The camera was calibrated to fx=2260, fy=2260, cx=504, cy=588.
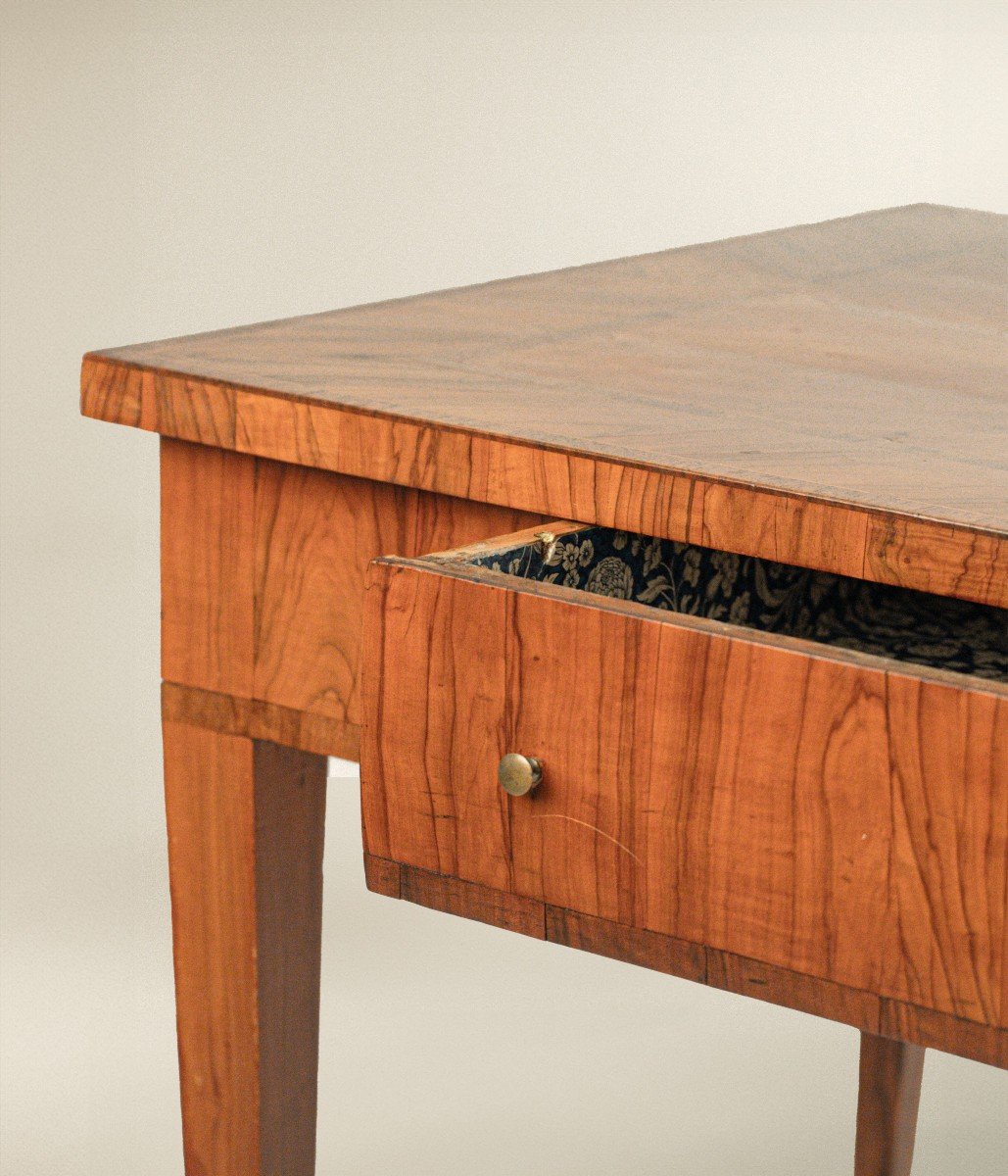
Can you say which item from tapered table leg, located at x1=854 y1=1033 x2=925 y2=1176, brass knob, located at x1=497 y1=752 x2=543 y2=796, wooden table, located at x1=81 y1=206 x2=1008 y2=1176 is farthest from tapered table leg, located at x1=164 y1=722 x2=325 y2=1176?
tapered table leg, located at x1=854 y1=1033 x2=925 y2=1176

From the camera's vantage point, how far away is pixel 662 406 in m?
1.12

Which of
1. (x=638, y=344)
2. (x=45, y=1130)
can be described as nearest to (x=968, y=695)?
(x=638, y=344)

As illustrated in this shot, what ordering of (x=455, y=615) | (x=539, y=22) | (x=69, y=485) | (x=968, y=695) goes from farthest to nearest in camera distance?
1. (x=539, y=22)
2. (x=69, y=485)
3. (x=455, y=615)
4. (x=968, y=695)

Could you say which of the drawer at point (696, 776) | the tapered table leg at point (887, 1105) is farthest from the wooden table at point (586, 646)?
the tapered table leg at point (887, 1105)

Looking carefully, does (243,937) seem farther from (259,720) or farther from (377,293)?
(377,293)

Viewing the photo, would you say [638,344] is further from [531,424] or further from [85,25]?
[85,25]

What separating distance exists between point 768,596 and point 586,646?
16.3 inches

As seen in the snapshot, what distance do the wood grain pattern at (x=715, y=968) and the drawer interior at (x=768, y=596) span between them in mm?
137

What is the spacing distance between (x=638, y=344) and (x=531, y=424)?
0.75ft

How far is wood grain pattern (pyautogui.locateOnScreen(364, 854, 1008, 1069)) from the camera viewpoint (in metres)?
0.84

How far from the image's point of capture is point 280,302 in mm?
2754

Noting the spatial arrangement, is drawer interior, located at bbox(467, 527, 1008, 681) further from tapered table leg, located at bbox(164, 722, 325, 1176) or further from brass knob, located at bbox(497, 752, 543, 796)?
tapered table leg, located at bbox(164, 722, 325, 1176)

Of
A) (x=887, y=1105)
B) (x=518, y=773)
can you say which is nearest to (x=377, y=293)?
(x=887, y=1105)

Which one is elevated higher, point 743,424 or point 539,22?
point 539,22
